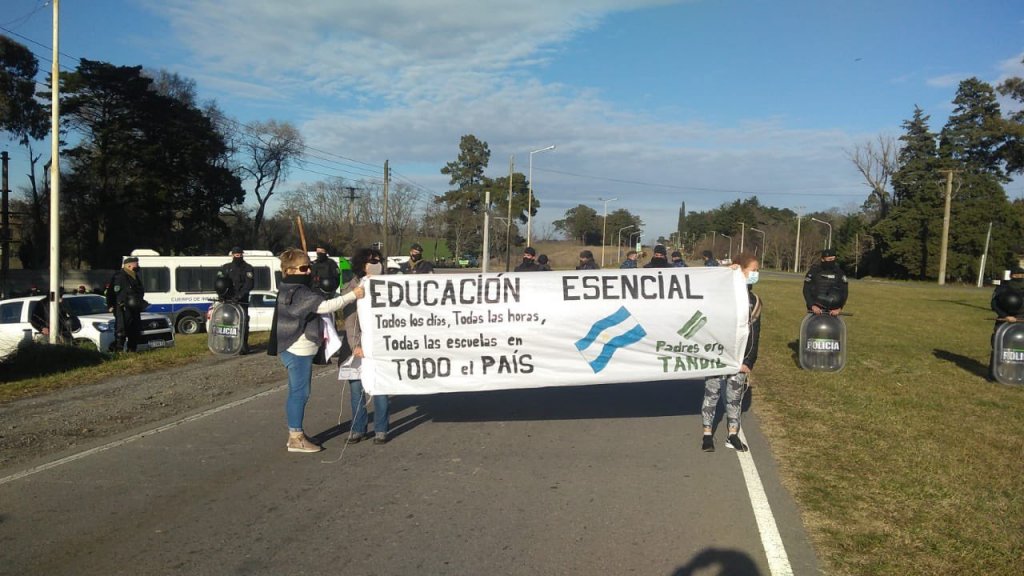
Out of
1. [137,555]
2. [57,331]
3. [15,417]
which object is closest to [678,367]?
[137,555]

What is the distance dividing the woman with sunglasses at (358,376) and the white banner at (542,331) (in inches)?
5.9

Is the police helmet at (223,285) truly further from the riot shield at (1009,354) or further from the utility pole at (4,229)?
the utility pole at (4,229)

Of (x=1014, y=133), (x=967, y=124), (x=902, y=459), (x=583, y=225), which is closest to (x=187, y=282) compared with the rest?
(x=902, y=459)

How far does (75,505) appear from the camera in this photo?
529cm

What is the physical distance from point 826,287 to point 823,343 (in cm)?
89

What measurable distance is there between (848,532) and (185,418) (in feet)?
22.3

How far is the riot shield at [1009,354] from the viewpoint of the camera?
10.6 metres

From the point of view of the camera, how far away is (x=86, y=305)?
18.3m

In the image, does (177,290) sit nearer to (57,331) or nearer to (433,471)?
(57,331)

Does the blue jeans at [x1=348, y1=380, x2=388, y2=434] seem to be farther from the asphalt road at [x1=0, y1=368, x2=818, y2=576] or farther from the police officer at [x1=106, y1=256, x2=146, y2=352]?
the police officer at [x1=106, y1=256, x2=146, y2=352]

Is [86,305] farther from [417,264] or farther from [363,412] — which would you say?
[363,412]

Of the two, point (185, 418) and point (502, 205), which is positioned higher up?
point (502, 205)

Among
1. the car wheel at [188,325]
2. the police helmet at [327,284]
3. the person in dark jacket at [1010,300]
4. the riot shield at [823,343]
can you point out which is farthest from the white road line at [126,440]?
the car wheel at [188,325]

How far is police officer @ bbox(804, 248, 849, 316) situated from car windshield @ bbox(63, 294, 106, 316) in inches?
638
